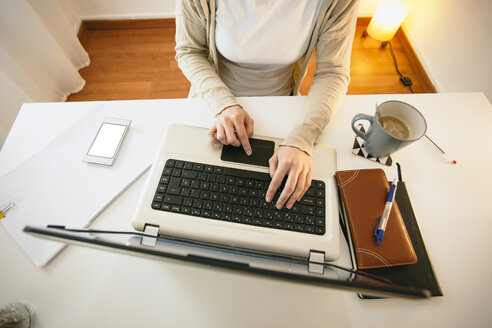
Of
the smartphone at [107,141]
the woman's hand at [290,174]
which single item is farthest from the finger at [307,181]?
the smartphone at [107,141]

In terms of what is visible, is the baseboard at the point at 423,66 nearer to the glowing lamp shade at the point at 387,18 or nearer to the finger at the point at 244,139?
the glowing lamp shade at the point at 387,18

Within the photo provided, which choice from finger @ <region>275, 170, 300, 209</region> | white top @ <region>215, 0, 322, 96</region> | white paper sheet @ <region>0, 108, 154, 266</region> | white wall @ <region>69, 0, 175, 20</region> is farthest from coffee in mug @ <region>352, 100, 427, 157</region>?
white wall @ <region>69, 0, 175, 20</region>

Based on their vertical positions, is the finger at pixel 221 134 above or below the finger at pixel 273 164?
above

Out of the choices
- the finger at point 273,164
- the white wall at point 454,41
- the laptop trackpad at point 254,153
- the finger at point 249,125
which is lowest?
the finger at point 273,164

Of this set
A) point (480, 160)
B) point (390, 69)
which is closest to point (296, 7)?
point (480, 160)

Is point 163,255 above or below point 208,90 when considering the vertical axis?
below

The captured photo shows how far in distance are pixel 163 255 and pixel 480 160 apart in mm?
816

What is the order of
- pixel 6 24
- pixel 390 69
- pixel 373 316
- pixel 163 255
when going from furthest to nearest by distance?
pixel 390 69 → pixel 6 24 → pixel 373 316 → pixel 163 255

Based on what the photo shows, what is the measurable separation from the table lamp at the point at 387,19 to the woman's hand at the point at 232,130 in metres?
1.56

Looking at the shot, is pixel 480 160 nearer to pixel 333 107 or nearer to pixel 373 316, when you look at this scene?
pixel 333 107

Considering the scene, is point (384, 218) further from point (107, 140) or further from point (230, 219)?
point (107, 140)

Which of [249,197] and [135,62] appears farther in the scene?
[135,62]

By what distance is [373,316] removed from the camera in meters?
0.49

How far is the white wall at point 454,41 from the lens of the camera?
126 cm
